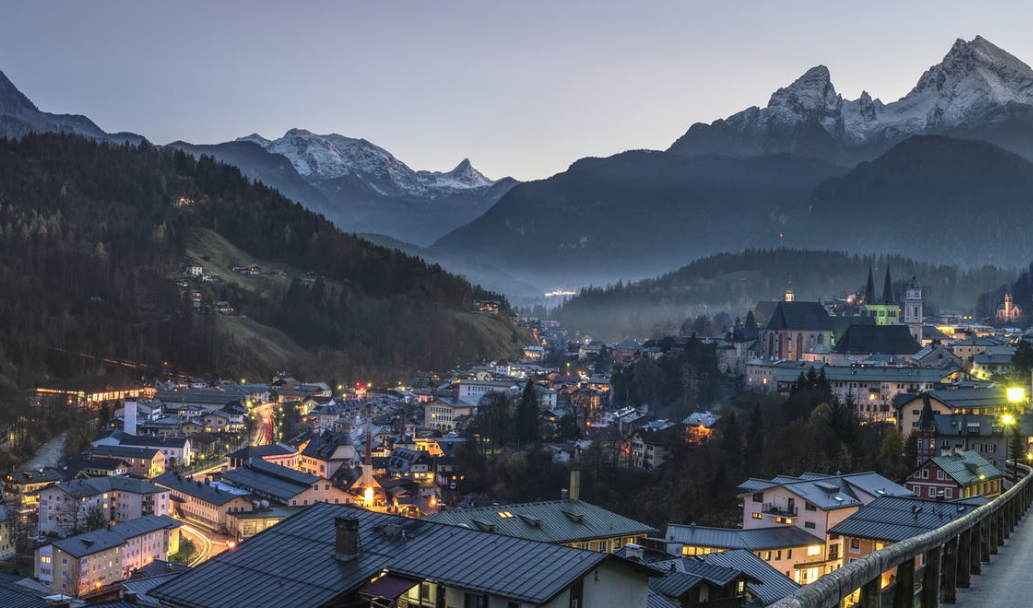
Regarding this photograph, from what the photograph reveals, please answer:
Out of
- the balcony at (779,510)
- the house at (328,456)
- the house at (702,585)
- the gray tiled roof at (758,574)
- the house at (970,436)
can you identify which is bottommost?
the house at (328,456)

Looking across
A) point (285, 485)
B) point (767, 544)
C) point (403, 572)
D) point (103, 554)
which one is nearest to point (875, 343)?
point (285, 485)

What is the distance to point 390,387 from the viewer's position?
146m

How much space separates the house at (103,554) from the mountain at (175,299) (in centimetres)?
6260

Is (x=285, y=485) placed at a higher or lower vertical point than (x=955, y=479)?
lower

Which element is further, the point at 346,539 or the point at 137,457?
the point at 137,457

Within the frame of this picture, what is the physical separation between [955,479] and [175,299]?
131 meters

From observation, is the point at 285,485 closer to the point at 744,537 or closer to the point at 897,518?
the point at 744,537

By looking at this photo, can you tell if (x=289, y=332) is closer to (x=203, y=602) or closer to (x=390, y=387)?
(x=390, y=387)

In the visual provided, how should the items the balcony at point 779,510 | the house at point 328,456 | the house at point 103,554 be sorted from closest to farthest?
the balcony at point 779,510 < the house at point 103,554 < the house at point 328,456

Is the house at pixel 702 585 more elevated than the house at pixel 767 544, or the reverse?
the house at pixel 702 585

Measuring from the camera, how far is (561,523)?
37.0 metres

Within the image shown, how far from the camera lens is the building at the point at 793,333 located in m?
115

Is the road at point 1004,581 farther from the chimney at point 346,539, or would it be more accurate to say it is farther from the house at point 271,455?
the house at point 271,455

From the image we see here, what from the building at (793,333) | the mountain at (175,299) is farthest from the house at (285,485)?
the building at (793,333)
